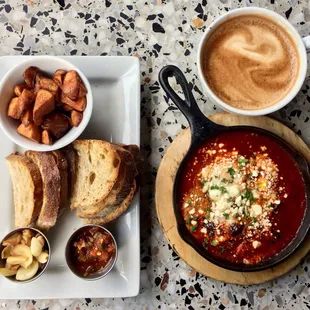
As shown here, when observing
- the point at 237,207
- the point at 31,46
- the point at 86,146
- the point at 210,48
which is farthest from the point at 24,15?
the point at 237,207

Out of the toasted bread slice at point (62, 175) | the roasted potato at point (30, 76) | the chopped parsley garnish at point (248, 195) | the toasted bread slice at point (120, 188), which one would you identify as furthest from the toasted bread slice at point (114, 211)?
the roasted potato at point (30, 76)

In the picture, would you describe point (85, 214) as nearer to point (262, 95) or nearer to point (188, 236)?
point (188, 236)

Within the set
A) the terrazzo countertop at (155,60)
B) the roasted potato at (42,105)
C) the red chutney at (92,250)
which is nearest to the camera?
the roasted potato at (42,105)

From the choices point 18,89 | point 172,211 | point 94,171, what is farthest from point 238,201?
point 18,89

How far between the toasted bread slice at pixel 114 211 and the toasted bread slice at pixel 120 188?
0.04ft

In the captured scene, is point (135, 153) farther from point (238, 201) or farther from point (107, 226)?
point (238, 201)

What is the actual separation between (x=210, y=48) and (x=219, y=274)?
79 cm

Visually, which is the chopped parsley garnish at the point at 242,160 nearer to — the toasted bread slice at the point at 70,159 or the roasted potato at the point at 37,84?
the toasted bread slice at the point at 70,159

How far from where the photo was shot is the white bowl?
1.82 m

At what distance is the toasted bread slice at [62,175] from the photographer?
186 centimetres

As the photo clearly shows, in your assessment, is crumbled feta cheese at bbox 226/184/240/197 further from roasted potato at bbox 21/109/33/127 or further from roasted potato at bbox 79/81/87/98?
roasted potato at bbox 21/109/33/127

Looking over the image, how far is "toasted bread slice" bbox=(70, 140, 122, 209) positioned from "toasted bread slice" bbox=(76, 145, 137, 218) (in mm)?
19

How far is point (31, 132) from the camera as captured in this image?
1804 millimetres

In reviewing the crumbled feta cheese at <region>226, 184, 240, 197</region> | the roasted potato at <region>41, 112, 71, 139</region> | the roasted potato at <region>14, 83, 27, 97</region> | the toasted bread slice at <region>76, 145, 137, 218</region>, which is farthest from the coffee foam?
the roasted potato at <region>14, 83, 27, 97</region>
